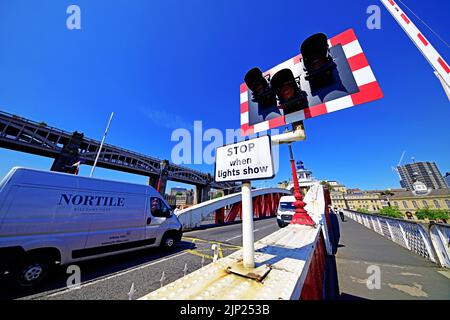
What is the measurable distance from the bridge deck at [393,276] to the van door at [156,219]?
579 centimetres

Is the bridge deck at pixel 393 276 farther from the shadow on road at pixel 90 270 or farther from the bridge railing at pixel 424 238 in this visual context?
the shadow on road at pixel 90 270

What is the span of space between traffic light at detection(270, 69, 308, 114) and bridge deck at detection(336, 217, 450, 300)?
4.27 metres

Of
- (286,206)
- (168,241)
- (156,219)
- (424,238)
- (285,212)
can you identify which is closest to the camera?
(424,238)

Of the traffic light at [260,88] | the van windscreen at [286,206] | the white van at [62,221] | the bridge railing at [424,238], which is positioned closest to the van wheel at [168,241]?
the white van at [62,221]

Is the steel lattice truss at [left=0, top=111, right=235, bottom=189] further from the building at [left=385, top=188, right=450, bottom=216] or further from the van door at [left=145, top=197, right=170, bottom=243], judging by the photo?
the building at [left=385, top=188, right=450, bottom=216]

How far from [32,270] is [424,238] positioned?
1175cm

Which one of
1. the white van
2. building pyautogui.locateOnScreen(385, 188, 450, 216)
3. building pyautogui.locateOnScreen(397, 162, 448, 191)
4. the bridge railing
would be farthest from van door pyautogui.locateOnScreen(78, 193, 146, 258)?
building pyautogui.locateOnScreen(397, 162, 448, 191)

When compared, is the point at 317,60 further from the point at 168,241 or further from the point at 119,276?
the point at 168,241

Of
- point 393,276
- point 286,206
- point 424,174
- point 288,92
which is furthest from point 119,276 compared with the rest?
point 424,174

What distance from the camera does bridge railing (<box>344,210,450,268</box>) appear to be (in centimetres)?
471

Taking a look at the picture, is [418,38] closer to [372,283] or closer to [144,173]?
[372,283]

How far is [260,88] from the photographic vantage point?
2.46 meters
